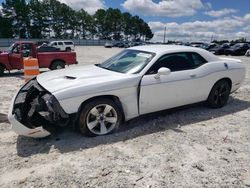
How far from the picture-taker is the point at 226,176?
3.12 m

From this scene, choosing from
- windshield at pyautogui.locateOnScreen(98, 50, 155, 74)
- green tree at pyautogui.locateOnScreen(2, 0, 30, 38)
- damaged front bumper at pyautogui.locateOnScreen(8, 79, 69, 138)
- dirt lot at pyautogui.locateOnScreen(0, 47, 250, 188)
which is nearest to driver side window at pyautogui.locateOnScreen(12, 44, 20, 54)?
dirt lot at pyautogui.locateOnScreen(0, 47, 250, 188)

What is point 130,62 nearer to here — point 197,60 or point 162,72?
point 162,72

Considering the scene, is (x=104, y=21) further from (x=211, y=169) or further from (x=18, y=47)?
(x=211, y=169)

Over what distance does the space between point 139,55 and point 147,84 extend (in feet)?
2.79

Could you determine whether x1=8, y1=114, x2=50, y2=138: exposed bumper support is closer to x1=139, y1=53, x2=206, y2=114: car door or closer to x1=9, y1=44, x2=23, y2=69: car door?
x1=139, y1=53, x2=206, y2=114: car door

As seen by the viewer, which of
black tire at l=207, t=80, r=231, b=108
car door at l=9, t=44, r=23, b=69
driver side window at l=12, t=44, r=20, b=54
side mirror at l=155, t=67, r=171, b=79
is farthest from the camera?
driver side window at l=12, t=44, r=20, b=54

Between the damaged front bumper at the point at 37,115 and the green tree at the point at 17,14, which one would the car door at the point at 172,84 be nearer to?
the damaged front bumper at the point at 37,115

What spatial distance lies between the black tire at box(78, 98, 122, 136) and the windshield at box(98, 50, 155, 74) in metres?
0.78

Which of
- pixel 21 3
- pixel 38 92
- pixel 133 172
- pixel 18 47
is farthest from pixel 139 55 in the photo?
pixel 21 3

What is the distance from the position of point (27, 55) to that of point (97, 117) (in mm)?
8468

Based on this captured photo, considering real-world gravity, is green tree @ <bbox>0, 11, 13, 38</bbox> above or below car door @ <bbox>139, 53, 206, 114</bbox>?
above

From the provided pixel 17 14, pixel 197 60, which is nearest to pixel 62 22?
pixel 17 14

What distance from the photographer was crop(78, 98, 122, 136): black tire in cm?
392

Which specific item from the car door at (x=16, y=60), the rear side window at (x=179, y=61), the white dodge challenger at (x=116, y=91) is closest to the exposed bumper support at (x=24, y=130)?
the white dodge challenger at (x=116, y=91)
